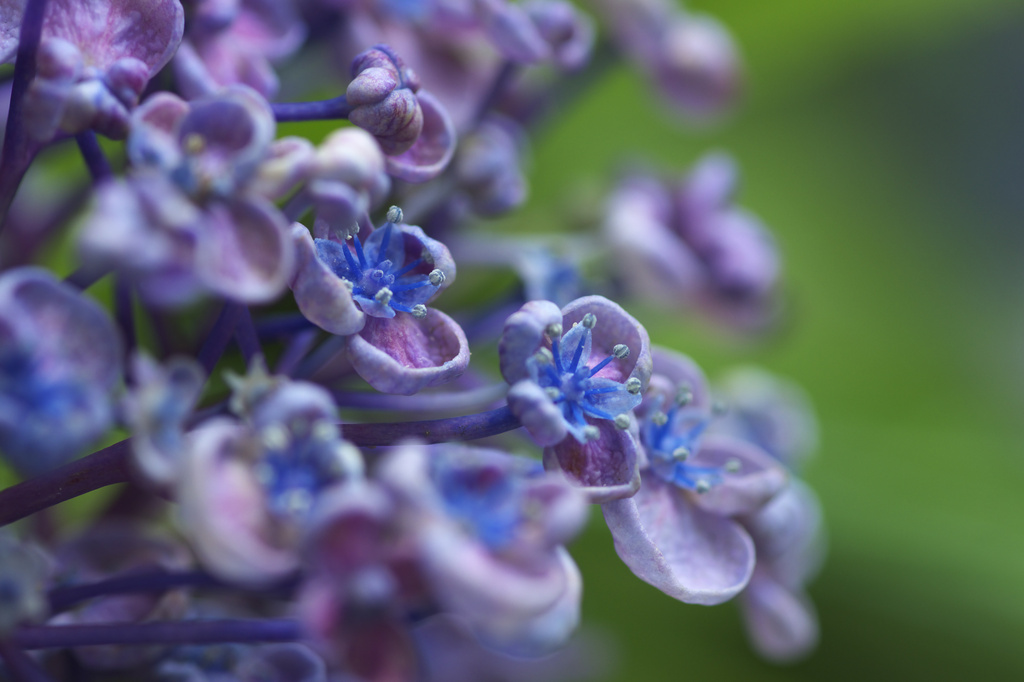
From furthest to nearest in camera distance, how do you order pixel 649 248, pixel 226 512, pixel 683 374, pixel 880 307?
pixel 880 307 < pixel 649 248 < pixel 683 374 < pixel 226 512

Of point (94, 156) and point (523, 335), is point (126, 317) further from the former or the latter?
point (523, 335)

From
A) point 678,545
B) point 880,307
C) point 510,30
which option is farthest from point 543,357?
point 880,307

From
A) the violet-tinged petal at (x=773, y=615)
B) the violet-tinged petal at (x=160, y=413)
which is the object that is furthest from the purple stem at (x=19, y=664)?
the violet-tinged petal at (x=773, y=615)

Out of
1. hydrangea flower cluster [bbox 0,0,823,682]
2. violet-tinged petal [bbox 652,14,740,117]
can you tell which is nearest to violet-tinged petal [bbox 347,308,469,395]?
hydrangea flower cluster [bbox 0,0,823,682]

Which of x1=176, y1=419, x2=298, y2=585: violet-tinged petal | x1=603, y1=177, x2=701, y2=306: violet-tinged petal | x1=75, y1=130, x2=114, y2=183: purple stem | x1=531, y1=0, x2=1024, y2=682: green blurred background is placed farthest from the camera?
x1=531, y1=0, x2=1024, y2=682: green blurred background

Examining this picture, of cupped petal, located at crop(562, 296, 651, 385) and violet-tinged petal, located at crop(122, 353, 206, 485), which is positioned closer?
violet-tinged petal, located at crop(122, 353, 206, 485)

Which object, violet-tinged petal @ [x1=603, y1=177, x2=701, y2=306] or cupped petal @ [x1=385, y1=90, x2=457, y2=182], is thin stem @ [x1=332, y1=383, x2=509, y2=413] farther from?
violet-tinged petal @ [x1=603, y1=177, x2=701, y2=306]

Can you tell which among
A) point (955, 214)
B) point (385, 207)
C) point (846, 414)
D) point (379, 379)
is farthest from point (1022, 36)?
point (379, 379)
